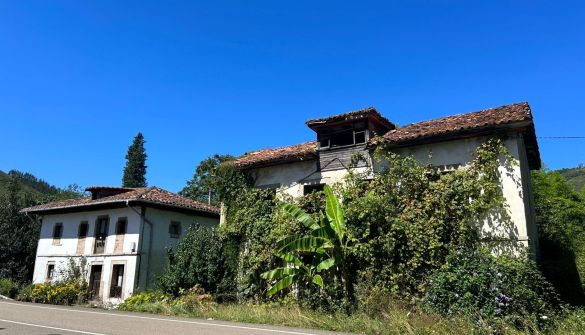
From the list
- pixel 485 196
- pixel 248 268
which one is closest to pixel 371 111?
pixel 485 196

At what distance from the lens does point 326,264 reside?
1486 cm

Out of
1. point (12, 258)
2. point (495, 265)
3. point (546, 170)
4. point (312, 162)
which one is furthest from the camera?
point (546, 170)

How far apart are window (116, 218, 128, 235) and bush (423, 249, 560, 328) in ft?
62.7

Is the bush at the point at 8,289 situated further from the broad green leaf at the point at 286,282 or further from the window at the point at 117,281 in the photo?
the broad green leaf at the point at 286,282

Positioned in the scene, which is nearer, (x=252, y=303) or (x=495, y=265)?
(x=495, y=265)

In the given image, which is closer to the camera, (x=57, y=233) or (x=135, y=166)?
(x=57, y=233)

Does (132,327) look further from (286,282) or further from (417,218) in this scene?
(417,218)

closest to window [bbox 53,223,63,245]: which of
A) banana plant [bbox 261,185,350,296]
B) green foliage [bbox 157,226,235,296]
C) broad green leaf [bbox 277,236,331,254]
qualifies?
green foliage [bbox 157,226,235,296]

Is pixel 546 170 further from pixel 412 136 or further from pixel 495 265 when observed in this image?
pixel 495 265

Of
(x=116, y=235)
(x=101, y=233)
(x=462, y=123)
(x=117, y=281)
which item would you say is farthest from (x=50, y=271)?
(x=462, y=123)

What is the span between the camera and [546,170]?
3828 cm

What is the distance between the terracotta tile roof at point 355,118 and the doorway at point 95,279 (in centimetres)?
1639

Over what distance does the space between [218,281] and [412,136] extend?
10.2 meters

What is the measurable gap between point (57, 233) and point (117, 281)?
7608 mm
